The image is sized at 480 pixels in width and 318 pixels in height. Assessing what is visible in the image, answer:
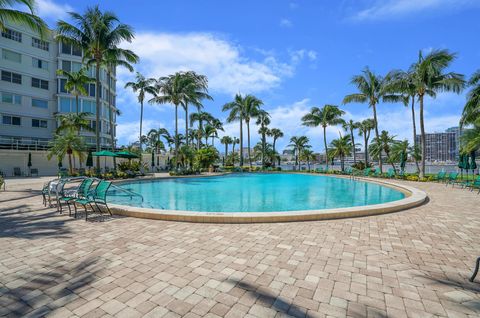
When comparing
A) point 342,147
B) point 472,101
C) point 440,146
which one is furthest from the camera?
point 440,146

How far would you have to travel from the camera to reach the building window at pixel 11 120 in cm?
2888

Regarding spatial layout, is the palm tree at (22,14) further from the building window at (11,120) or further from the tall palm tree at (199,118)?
the tall palm tree at (199,118)

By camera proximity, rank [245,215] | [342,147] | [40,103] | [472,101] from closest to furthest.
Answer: [245,215] → [472,101] → [40,103] → [342,147]

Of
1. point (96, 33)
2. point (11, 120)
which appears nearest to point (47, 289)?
point (96, 33)

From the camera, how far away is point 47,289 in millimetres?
3098

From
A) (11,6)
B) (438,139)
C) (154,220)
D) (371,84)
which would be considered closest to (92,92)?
(11,6)

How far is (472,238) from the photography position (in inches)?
207

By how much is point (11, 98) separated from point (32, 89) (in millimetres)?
2665

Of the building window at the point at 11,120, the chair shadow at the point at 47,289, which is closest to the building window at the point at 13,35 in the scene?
the building window at the point at 11,120

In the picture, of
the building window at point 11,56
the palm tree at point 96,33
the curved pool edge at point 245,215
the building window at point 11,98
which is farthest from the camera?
the building window at point 11,98

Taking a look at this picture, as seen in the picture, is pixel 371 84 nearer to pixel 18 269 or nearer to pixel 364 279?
pixel 364 279

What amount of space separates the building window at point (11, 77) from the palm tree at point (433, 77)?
44646 mm

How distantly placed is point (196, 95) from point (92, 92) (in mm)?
16635

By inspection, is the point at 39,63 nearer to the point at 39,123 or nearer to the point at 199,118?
the point at 39,123
